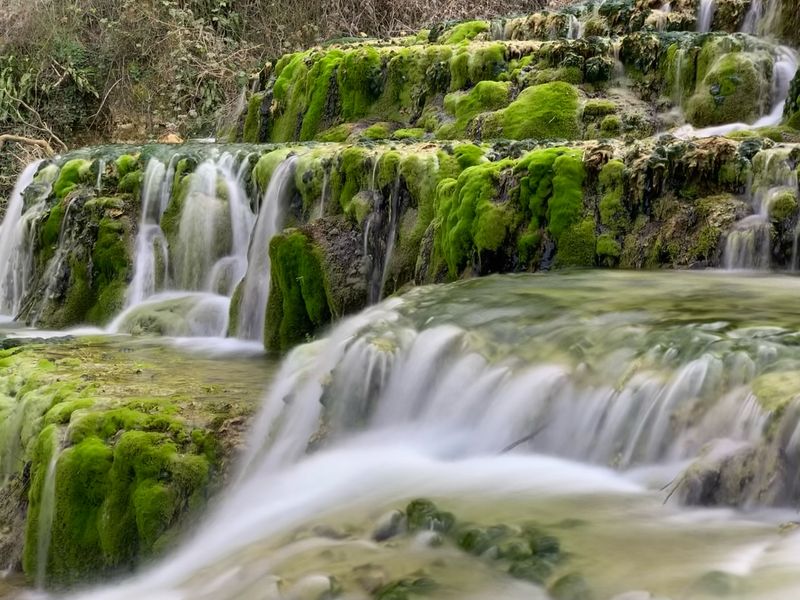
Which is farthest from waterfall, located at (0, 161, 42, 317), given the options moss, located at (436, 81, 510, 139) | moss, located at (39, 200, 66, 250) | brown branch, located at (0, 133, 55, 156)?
brown branch, located at (0, 133, 55, 156)

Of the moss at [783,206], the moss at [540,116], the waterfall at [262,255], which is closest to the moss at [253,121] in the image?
the moss at [540,116]

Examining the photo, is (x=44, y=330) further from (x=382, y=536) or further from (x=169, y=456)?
(x=382, y=536)

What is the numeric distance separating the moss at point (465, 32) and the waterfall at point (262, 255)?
6.23 meters

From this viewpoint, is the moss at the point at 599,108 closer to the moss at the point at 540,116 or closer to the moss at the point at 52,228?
the moss at the point at 540,116

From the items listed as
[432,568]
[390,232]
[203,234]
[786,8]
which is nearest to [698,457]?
[432,568]

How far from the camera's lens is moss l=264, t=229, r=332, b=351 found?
8.87 metres

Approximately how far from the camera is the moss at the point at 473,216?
783 cm

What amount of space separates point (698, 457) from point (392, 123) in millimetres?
11282

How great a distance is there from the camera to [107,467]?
18.6 feet

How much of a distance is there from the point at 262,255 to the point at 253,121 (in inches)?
301

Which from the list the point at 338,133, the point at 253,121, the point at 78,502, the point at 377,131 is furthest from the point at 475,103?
the point at 78,502

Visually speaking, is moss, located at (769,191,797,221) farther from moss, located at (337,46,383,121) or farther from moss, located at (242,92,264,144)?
moss, located at (242,92,264,144)

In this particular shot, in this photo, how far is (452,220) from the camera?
8117mm

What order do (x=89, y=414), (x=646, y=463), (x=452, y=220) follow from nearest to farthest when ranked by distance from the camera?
(x=646, y=463)
(x=89, y=414)
(x=452, y=220)
